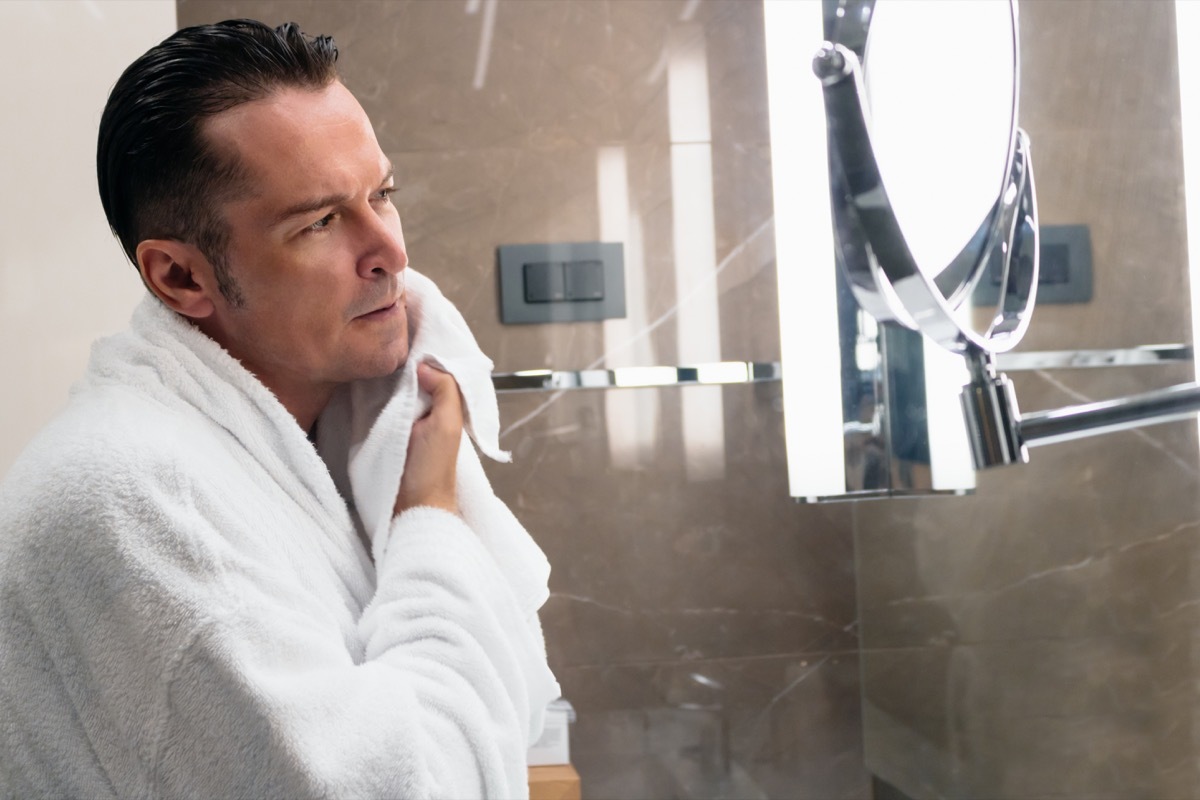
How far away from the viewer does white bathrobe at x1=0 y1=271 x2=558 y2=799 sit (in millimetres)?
715

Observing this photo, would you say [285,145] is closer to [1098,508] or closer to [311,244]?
[311,244]

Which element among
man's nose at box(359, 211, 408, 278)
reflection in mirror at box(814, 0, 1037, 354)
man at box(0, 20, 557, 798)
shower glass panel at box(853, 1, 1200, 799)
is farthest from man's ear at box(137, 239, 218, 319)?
shower glass panel at box(853, 1, 1200, 799)

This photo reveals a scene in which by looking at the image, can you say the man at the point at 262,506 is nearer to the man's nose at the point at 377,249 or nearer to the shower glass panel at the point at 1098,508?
the man's nose at the point at 377,249

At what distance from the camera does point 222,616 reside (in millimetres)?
722

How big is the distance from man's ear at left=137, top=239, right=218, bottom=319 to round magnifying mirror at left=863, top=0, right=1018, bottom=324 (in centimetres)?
51

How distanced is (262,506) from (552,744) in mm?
705

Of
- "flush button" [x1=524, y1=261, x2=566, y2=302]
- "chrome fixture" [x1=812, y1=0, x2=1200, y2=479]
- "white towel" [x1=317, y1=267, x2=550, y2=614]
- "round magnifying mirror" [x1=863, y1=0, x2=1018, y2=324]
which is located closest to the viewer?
"chrome fixture" [x1=812, y1=0, x2=1200, y2=479]

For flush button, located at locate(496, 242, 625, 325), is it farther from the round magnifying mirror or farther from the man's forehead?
the round magnifying mirror

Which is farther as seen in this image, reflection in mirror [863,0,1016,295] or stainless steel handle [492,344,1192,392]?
stainless steel handle [492,344,1192,392]

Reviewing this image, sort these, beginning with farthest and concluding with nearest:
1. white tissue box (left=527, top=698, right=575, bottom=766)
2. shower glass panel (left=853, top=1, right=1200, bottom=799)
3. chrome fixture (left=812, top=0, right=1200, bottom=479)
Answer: white tissue box (left=527, top=698, right=575, bottom=766) < shower glass panel (left=853, top=1, right=1200, bottom=799) < chrome fixture (left=812, top=0, right=1200, bottom=479)

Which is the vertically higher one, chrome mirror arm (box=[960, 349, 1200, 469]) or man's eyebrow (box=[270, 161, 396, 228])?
man's eyebrow (box=[270, 161, 396, 228])

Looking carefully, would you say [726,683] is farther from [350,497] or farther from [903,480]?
[350,497]

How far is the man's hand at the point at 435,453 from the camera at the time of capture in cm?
90

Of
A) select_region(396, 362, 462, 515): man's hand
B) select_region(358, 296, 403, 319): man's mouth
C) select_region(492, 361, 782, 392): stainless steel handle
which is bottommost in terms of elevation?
select_region(396, 362, 462, 515): man's hand
